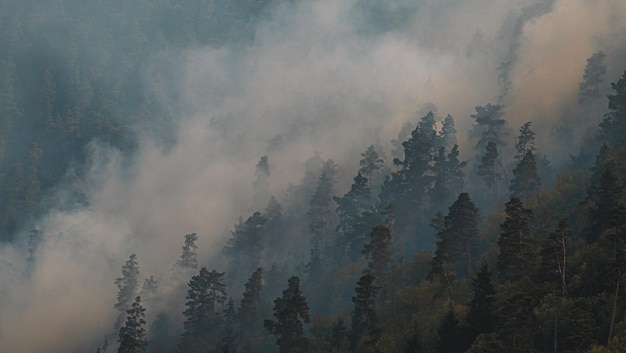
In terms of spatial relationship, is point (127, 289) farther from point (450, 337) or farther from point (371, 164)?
point (450, 337)

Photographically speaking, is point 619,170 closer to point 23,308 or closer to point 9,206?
point 23,308

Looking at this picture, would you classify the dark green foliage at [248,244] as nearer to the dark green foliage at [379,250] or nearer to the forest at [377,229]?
the forest at [377,229]

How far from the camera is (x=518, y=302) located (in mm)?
61656

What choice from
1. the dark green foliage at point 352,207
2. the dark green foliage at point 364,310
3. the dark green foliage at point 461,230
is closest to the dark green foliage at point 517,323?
the dark green foliage at point 364,310

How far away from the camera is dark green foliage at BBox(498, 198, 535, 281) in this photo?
7769cm

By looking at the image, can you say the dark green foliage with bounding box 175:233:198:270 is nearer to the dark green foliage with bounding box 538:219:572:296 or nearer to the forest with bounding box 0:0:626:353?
the forest with bounding box 0:0:626:353

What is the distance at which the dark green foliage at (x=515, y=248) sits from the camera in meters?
77.7

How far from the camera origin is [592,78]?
138750 mm

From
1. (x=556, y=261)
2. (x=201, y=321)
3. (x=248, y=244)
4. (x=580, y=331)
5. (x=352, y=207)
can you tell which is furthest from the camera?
(x=248, y=244)

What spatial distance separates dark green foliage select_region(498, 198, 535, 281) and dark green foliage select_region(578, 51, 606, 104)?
6931 cm

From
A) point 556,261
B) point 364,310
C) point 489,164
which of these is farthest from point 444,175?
point 556,261

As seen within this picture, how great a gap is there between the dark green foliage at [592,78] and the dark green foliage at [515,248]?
227 feet

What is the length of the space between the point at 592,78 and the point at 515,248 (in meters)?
73.8

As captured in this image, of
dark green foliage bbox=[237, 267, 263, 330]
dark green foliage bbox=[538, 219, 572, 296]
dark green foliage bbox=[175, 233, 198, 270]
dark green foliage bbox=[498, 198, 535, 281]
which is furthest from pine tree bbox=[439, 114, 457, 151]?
dark green foliage bbox=[538, 219, 572, 296]
